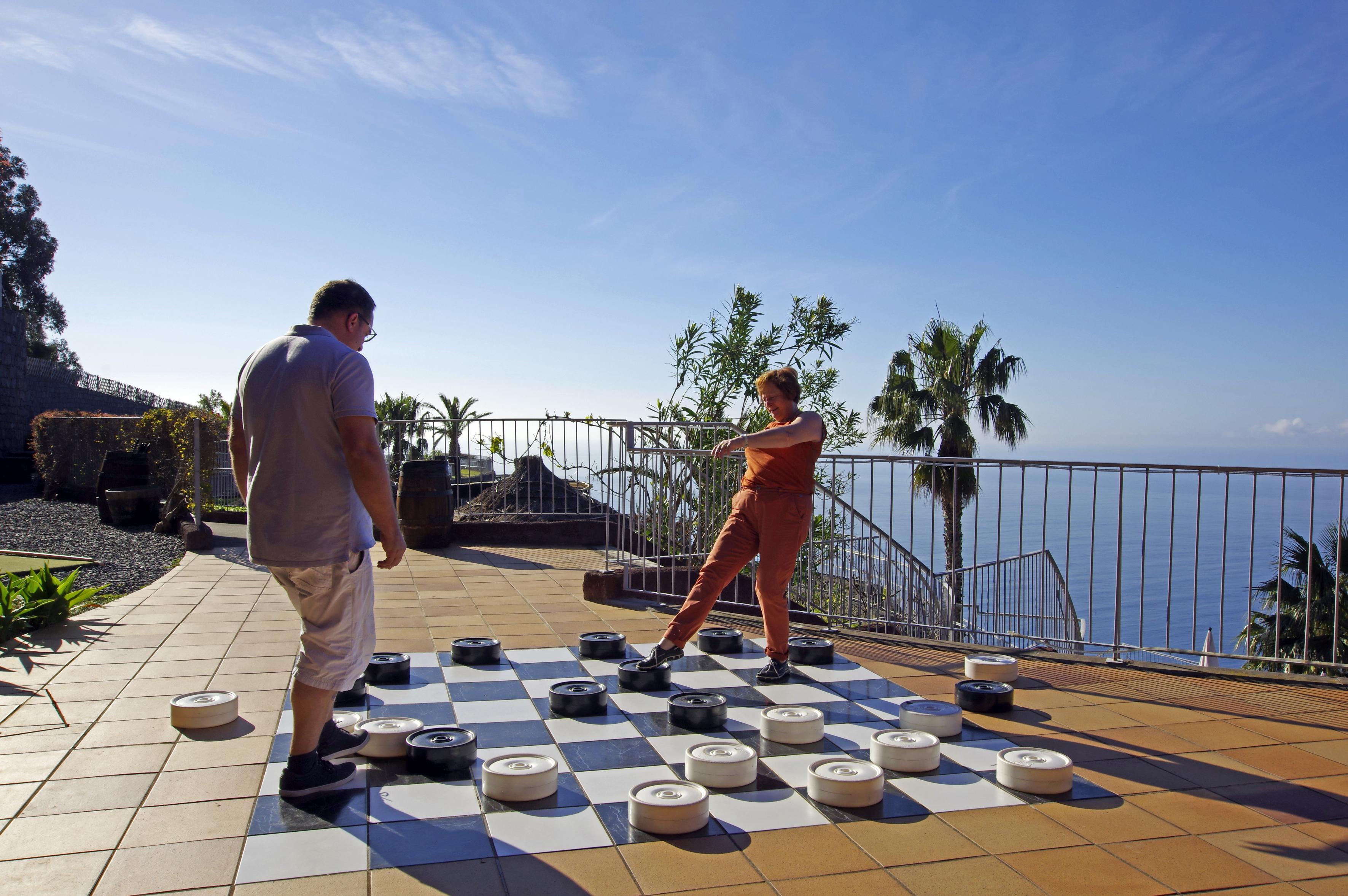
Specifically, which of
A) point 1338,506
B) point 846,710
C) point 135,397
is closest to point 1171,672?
point 1338,506

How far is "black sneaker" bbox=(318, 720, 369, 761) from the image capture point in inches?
116

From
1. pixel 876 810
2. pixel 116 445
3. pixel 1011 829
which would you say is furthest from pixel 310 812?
pixel 116 445

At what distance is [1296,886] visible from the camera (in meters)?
2.29

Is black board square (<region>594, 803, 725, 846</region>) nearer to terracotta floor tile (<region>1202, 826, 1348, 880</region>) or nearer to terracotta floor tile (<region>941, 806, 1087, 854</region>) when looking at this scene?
terracotta floor tile (<region>941, 806, 1087, 854</region>)

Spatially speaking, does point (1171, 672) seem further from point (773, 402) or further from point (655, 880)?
point (655, 880)

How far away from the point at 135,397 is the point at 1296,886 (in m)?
43.4

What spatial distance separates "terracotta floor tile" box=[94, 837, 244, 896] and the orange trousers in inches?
88.8

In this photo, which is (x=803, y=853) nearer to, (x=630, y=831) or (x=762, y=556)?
(x=630, y=831)

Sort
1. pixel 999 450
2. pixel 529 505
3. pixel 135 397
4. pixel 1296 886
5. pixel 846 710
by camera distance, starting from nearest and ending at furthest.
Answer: pixel 1296 886 < pixel 846 710 < pixel 529 505 < pixel 999 450 < pixel 135 397

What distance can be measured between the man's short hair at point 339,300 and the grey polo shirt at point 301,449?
0.17 meters

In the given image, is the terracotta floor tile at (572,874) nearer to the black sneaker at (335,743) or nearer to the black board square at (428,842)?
the black board square at (428,842)

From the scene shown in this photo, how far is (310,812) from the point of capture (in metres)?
2.70

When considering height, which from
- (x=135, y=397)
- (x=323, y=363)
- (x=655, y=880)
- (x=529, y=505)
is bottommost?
(x=655, y=880)

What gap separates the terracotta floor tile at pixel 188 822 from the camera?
251 cm
